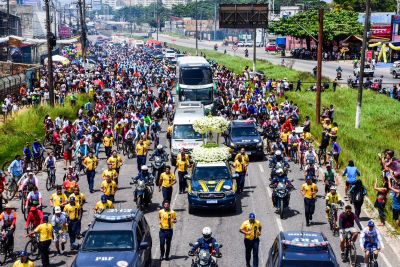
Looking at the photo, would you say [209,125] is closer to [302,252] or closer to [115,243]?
[115,243]

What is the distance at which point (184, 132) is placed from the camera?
104ft

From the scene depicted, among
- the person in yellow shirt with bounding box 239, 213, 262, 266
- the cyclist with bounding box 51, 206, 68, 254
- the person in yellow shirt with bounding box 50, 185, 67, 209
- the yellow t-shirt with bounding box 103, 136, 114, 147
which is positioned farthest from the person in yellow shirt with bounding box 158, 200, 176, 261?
the yellow t-shirt with bounding box 103, 136, 114, 147

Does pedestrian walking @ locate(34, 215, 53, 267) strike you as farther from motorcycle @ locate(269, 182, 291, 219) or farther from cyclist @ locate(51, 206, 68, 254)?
motorcycle @ locate(269, 182, 291, 219)

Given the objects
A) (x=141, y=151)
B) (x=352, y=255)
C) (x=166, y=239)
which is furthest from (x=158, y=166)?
(x=352, y=255)

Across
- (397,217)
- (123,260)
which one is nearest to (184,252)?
(123,260)

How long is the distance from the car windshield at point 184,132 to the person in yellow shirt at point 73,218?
1284 centimetres

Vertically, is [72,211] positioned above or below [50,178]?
above

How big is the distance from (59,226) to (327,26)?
83.3m

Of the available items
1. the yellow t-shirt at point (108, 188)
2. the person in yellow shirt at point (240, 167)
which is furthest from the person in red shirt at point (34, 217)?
the person in yellow shirt at point (240, 167)

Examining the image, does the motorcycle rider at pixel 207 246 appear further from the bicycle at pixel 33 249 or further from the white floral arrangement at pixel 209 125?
the white floral arrangement at pixel 209 125

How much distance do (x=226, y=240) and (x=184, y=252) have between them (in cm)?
163

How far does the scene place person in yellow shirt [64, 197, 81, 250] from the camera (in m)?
18.6

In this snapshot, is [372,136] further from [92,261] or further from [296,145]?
[92,261]

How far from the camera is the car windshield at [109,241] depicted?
15.1m
